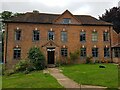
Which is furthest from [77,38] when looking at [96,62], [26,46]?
[26,46]

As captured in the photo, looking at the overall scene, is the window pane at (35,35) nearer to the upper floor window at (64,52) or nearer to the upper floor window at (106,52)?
the upper floor window at (64,52)

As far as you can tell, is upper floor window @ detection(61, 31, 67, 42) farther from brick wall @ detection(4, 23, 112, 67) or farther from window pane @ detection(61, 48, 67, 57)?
window pane @ detection(61, 48, 67, 57)

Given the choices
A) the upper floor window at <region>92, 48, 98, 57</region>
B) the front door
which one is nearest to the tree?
the upper floor window at <region>92, 48, 98, 57</region>

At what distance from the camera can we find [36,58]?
3438 centimetres

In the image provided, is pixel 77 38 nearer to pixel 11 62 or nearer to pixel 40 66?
pixel 40 66

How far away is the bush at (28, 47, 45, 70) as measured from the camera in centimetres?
3391

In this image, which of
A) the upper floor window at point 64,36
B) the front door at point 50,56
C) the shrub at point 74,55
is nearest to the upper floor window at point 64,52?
the shrub at point 74,55

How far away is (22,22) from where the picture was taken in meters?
38.1

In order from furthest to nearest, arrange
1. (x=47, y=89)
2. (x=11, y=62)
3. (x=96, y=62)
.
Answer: (x=96, y=62), (x=11, y=62), (x=47, y=89)

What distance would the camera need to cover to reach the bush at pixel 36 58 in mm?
33909

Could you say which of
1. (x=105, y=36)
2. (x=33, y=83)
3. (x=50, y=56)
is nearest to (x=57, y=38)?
(x=50, y=56)

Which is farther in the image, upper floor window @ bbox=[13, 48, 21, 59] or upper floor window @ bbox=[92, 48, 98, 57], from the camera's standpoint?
upper floor window @ bbox=[92, 48, 98, 57]

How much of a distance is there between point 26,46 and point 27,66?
17.3 ft

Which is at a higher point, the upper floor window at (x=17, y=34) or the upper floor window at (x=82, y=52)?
the upper floor window at (x=17, y=34)
